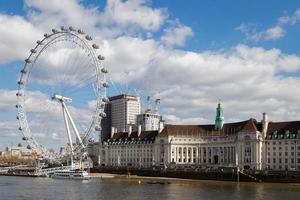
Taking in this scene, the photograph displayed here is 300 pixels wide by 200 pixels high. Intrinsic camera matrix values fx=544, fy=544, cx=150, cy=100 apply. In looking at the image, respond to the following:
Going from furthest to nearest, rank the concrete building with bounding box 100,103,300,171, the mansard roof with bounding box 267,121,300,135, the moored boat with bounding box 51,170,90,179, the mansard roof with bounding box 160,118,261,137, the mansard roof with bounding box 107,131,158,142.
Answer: the mansard roof with bounding box 107,131,158,142 < the mansard roof with bounding box 160,118,261,137 < the concrete building with bounding box 100,103,300,171 < the mansard roof with bounding box 267,121,300,135 < the moored boat with bounding box 51,170,90,179

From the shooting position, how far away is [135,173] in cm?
13250

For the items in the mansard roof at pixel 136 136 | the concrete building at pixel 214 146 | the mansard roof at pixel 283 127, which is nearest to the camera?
the mansard roof at pixel 283 127

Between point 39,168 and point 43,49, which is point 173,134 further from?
point 43,49

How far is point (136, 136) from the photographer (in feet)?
535

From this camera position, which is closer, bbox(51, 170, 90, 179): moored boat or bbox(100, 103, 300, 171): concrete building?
bbox(51, 170, 90, 179): moored boat

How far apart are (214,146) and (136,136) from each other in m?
30.0

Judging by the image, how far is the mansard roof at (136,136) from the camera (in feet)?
512

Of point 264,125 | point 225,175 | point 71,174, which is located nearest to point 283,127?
point 264,125

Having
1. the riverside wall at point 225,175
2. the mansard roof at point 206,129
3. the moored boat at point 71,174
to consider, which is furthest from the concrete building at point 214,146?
the moored boat at point 71,174

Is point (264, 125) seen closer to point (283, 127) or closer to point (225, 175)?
point (283, 127)

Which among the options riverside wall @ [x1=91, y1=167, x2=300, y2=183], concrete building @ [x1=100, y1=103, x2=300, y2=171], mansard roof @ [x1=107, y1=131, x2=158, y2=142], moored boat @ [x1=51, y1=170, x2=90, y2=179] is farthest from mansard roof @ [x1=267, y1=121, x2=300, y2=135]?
moored boat @ [x1=51, y1=170, x2=90, y2=179]

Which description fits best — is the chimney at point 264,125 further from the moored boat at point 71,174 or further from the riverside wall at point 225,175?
the moored boat at point 71,174

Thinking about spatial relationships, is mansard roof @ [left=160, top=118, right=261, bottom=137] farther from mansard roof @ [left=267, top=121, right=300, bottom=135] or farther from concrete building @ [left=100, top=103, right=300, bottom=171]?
mansard roof @ [left=267, top=121, right=300, bottom=135]

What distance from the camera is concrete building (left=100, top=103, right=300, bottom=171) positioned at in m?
121
